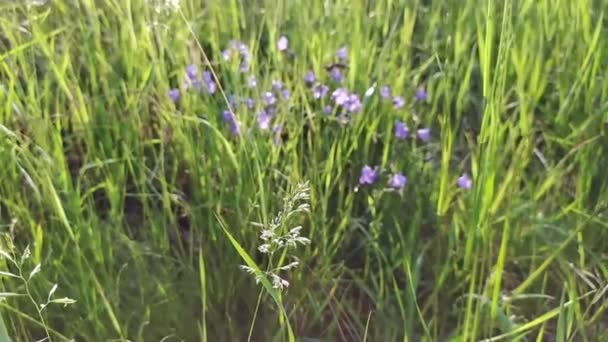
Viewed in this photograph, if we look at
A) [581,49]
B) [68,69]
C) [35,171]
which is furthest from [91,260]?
[581,49]

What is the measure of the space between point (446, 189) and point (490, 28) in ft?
0.89

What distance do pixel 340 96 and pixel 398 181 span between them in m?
0.17

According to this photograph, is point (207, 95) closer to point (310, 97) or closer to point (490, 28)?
point (310, 97)

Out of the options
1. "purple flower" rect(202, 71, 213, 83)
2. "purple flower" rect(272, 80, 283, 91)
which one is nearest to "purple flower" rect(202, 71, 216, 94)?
"purple flower" rect(202, 71, 213, 83)

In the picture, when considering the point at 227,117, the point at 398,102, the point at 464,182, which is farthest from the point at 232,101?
the point at 464,182

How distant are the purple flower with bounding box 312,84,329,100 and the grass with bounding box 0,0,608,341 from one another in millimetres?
19

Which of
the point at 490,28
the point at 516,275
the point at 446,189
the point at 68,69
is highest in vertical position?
the point at 490,28

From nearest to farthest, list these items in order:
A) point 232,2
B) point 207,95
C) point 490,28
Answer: point 490,28 < point 207,95 < point 232,2

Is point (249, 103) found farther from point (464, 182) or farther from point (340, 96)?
point (464, 182)

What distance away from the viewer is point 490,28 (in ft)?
2.91

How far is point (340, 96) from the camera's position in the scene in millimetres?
1192

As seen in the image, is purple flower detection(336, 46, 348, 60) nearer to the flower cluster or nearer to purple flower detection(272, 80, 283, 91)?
purple flower detection(272, 80, 283, 91)

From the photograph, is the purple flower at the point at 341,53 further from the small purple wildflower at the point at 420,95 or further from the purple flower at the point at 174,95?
the purple flower at the point at 174,95

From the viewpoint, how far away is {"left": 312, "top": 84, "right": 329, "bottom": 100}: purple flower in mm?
1205
